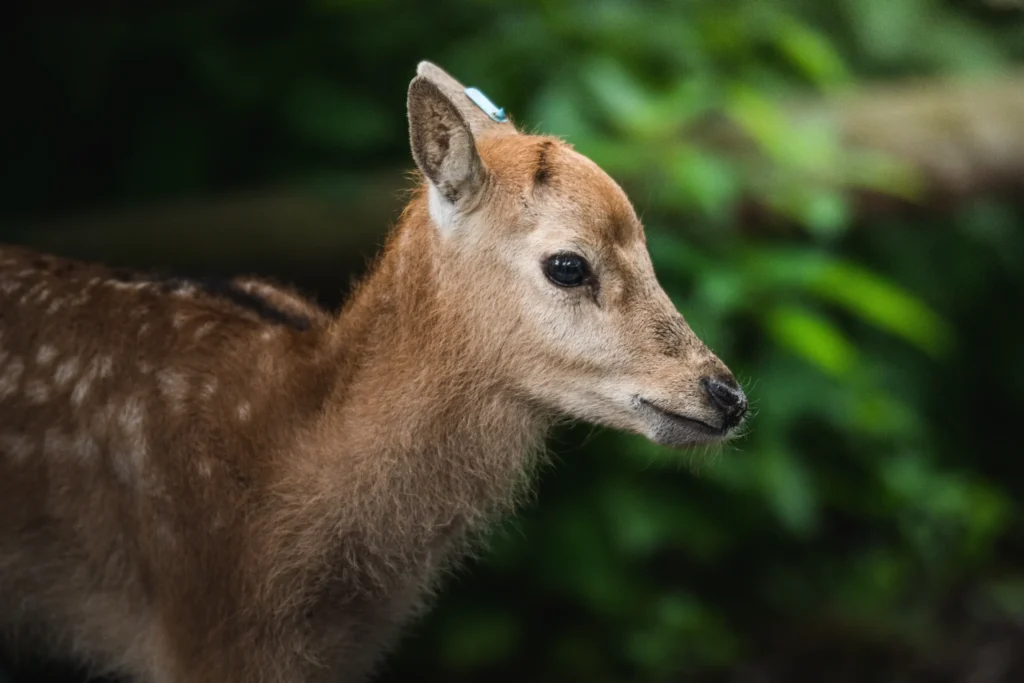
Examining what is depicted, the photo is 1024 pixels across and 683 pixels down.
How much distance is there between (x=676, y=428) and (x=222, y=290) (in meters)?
1.39

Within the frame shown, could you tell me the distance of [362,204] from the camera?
5234mm

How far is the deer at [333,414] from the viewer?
3.07 metres

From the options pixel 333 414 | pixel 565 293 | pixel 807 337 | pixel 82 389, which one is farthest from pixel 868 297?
pixel 82 389

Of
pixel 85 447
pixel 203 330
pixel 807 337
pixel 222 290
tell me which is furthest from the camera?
pixel 807 337

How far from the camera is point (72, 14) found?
227 inches

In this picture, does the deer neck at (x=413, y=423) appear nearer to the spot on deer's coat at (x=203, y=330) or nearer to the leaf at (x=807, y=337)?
the spot on deer's coat at (x=203, y=330)

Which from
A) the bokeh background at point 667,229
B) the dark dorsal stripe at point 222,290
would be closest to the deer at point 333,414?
the dark dorsal stripe at point 222,290

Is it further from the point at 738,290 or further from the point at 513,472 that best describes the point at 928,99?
the point at 513,472

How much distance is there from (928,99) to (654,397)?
4.17 metres

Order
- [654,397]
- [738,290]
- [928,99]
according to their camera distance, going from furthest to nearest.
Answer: [928,99], [738,290], [654,397]

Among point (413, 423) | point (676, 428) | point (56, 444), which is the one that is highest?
point (676, 428)

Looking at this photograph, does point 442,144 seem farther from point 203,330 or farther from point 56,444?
point 56,444

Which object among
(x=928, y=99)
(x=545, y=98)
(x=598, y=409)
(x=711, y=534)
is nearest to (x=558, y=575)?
(x=711, y=534)

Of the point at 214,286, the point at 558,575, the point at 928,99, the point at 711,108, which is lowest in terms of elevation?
the point at 558,575
